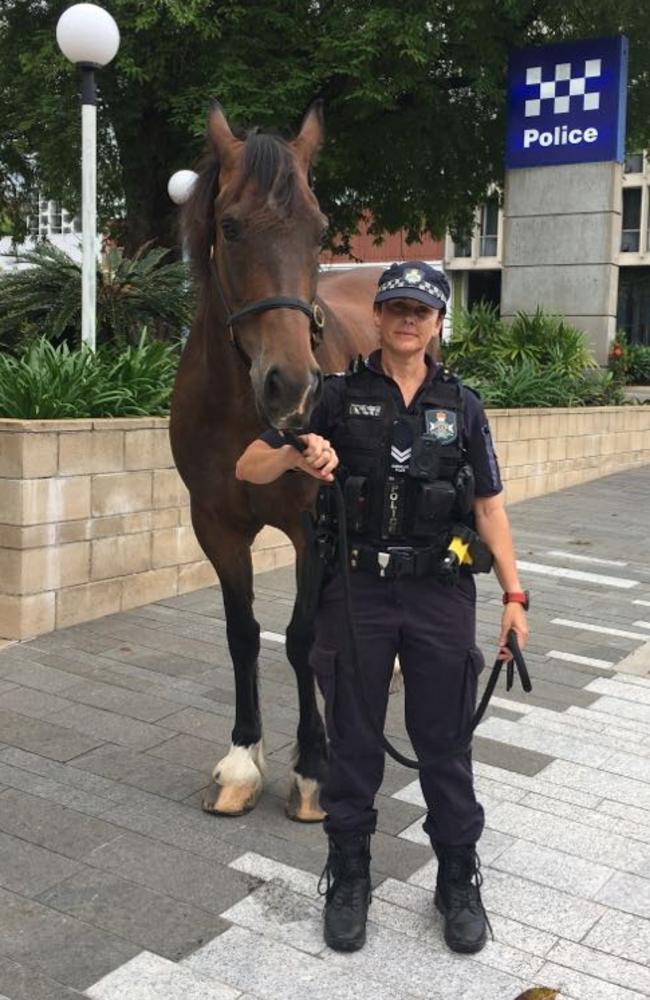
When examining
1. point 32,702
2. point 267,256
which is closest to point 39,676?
point 32,702

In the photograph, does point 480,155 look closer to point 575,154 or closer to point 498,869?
Answer: point 575,154

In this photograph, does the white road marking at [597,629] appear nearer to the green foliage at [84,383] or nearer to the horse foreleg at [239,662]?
the green foliage at [84,383]

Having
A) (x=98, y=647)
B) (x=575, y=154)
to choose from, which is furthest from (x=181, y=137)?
(x=98, y=647)

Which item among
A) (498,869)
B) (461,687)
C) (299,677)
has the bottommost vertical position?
(498,869)

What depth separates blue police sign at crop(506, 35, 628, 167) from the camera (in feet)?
46.2

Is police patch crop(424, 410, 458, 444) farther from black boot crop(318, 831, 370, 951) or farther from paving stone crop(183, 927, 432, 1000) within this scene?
paving stone crop(183, 927, 432, 1000)

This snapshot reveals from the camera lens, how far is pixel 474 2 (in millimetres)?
14531

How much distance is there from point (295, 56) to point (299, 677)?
13590mm

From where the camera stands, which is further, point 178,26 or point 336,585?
point 178,26

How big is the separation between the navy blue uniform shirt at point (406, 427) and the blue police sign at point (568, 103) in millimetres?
12801

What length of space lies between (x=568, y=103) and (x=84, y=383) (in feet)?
35.9

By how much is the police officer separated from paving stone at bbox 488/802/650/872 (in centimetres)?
67

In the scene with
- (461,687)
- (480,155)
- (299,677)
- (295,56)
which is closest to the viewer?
(461,687)

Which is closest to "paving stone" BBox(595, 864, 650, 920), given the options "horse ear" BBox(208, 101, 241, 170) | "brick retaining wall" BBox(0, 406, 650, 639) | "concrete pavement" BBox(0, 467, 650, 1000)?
"concrete pavement" BBox(0, 467, 650, 1000)
